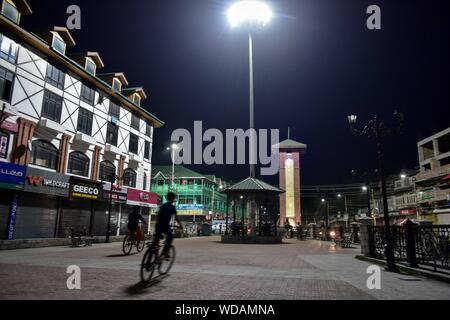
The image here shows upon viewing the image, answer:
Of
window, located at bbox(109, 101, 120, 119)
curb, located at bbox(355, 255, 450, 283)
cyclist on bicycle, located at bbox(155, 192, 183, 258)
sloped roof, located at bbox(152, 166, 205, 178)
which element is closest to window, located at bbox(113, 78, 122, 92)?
window, located at bbox(109, 101, 120, 119)

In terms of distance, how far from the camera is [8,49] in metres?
16.9

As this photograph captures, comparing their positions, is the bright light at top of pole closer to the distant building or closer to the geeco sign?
the geeco sign

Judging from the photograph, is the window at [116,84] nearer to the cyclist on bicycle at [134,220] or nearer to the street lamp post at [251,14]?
the street lamp post at [251,14]

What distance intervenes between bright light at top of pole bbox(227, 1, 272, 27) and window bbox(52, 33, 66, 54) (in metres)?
13.8

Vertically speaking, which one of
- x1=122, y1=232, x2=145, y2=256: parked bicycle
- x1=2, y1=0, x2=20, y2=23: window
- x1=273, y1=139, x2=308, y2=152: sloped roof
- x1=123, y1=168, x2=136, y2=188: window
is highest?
x1=273, y1=139, x2=308, y2=152: sloped roof

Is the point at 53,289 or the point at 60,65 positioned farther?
the point at 60,65

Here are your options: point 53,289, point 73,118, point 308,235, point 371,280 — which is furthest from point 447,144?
point 53,289

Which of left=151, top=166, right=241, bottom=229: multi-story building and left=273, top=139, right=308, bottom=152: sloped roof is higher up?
left=273, top=139, right=308, bottom=152: sloped roof

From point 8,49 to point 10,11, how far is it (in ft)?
8.78

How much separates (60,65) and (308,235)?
30.6 m

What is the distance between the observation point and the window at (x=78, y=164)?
70.7 ft

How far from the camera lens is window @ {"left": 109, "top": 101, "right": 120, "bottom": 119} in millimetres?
26281
